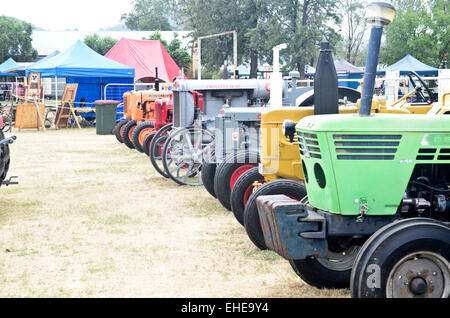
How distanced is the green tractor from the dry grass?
0.72 metres

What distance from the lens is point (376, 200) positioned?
11.8 feet

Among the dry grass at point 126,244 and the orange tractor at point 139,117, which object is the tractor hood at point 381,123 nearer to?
the dry grass at point 126,244

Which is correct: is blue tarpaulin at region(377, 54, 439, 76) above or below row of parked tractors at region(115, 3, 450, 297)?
above

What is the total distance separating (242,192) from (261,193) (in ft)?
2.95

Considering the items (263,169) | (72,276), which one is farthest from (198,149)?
(72,276)

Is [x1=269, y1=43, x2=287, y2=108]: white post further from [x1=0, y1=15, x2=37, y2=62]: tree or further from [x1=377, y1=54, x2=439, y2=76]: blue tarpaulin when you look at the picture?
[x1=0, y1=15, x2=37, y2=62]: tree

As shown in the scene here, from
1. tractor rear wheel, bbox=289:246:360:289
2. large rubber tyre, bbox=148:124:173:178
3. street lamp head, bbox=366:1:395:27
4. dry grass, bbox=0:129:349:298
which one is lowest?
dry grass, bbox=0:129:349:298

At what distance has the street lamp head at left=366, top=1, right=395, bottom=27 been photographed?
3.41m

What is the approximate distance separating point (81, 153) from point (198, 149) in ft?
18.6

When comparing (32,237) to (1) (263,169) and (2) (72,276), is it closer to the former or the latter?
(2) (72,276)

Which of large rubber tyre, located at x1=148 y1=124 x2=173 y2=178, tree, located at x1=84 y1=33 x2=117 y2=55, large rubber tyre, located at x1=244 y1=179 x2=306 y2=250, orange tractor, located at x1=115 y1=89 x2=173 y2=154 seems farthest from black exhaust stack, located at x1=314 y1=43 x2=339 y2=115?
tree, located at x1=84 y1=33 x2=117 y2=55

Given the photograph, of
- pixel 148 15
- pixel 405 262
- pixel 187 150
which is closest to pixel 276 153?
pixel 405 262

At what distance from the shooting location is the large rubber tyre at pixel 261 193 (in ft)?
16.5

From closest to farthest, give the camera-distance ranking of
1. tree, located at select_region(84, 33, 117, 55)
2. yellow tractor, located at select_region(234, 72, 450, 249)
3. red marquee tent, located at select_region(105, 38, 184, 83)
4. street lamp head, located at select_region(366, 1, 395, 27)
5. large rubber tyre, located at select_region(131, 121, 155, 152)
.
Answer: street lamp head, located at select_region(366, 1, 395, 27), yellow tractor, located at select_region(234, 72, 450, 249), large rubber tyre, located at select_region(131, 121, 155, 152), red marquee tent, located at select_region(105, 38, 184, 83), tree, located at select_region(84, 33, 117, 55)
